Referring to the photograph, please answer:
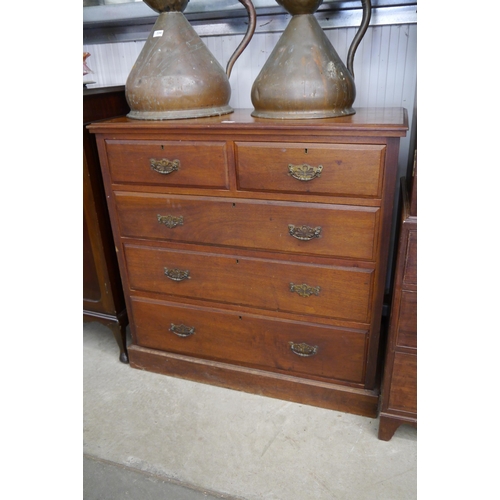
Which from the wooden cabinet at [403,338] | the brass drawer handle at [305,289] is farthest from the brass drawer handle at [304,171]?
the brass drawer handle at [305,289]

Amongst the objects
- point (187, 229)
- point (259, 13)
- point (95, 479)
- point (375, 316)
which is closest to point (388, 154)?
point (375, 316)

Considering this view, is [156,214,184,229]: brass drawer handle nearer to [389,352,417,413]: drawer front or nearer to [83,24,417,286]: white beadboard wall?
[83,24,417,286]: white beadboard wall

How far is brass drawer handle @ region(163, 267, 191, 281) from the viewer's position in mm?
1624

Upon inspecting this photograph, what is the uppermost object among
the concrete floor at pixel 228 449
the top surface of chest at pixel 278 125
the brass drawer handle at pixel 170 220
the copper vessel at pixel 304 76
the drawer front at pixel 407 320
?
the copper vessel at pixel 304 76

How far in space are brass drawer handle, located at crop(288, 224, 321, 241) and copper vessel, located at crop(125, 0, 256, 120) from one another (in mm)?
522

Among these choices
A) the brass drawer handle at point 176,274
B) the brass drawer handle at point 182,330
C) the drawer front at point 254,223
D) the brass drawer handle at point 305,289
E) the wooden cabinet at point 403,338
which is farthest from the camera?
the brass drawer handle at point 182,330

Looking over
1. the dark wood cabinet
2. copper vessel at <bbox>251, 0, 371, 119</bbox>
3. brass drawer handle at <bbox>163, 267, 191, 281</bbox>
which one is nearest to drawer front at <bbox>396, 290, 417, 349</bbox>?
copper vessel at <bbox>251, 0, 371, 119</bbox>

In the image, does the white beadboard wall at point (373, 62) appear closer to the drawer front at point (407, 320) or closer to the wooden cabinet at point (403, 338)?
the wooden cabinet at point (403, 338)

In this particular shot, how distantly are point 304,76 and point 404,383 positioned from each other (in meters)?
1.04

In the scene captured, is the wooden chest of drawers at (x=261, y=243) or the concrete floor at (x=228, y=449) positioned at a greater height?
the wooden chest of drawers at (x=261, y=243)

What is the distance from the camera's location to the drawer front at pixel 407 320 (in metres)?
1.25

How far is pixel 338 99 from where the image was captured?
1.38 meters

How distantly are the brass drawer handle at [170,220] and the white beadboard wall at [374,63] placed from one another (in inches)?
30.1

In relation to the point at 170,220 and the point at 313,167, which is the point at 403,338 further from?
the point at 170,220
